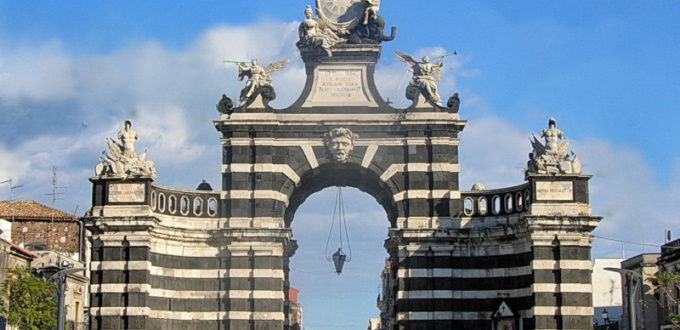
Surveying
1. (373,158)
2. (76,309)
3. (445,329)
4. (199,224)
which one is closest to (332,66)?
(373,158)

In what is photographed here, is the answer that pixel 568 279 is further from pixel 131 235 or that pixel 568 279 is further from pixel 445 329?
pixel 131 235

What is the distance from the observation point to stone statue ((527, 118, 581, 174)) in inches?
1843

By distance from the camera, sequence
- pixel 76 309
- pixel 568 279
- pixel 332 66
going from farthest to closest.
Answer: pixel 76 309, pixel 332 66, pixel 568 279

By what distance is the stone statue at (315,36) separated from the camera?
49.1 metres

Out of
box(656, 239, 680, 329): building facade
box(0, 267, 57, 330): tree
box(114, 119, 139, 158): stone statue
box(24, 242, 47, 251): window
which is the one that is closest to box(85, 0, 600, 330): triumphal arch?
box(114, 119, 139, 158): stone statue

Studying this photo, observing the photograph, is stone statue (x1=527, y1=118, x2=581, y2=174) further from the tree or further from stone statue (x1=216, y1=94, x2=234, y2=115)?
the tree

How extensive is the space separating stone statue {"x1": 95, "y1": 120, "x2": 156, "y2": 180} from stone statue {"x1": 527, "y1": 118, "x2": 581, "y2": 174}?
15.6 meters

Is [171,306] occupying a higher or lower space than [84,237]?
lower

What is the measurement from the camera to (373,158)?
48406 mm

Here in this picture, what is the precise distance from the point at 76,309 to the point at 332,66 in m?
23.9

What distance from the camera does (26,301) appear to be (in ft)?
170

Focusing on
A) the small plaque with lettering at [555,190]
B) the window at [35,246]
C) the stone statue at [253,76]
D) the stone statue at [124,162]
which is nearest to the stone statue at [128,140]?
the stone statue at [124,162]

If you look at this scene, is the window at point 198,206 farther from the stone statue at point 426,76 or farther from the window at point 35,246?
the window at point 35,246

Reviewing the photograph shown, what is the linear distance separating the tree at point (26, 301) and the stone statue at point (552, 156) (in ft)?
72.9
